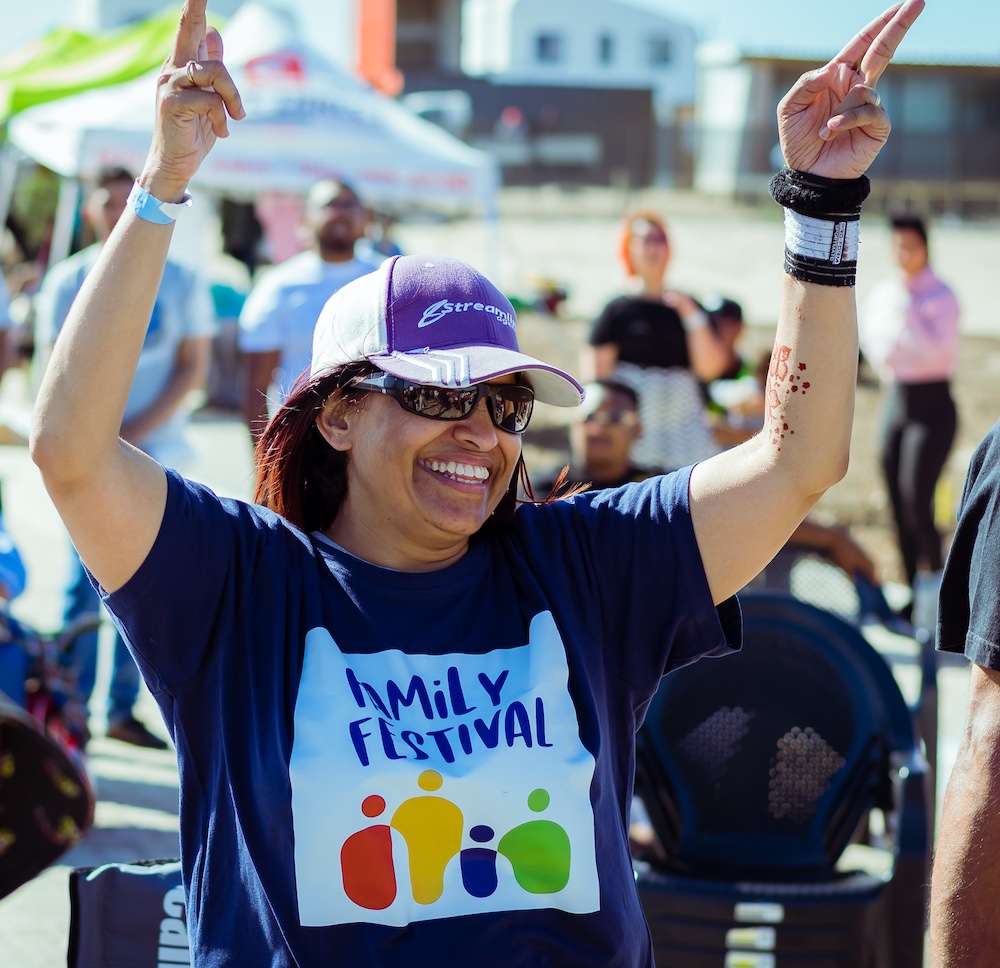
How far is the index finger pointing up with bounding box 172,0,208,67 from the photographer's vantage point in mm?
1848

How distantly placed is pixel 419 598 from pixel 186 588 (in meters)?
0.32

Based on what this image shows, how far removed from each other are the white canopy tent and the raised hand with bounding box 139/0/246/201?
27.5 ft

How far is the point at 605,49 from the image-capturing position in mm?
60812

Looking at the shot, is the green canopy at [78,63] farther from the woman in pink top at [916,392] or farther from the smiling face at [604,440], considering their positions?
the smiling face at [604,440]

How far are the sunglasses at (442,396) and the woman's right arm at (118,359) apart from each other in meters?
0.35

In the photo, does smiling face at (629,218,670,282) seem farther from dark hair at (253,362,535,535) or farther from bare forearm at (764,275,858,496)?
bare forearm at (764,275,858,496)

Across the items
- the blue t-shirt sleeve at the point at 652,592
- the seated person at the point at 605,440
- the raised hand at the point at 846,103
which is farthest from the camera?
the seated person at the point at 605,440

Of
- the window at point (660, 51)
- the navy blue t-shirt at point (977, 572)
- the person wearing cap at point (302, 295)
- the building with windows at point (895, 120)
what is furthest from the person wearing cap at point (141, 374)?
the window at point (660, 51)

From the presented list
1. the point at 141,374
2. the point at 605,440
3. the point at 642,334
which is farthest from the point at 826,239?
the point at 642,334

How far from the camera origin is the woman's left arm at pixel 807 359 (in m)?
1.88

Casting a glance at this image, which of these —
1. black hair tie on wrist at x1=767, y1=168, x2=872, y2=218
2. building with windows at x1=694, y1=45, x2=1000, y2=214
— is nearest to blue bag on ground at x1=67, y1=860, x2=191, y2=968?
black hair tie on wrist at x1=767, y1=168, x2=872, y2=218

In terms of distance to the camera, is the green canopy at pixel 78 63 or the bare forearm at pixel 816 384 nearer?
the bare forearm at pixel 816 384

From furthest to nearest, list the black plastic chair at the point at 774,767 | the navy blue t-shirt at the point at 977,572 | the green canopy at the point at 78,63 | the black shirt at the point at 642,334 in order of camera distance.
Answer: the green canopy at the point at 78,63, the black shirt at the point at 642,334, the black plastic chair at the point at 774,767, the navy blue t-shirt at the point at 977,572

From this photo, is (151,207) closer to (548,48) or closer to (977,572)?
(977,572)
